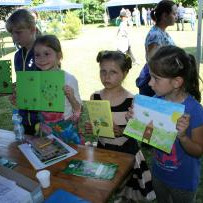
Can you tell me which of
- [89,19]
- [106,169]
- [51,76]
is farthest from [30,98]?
[89,19]

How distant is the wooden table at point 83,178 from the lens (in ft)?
5.16

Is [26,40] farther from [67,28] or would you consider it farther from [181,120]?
[67,28]

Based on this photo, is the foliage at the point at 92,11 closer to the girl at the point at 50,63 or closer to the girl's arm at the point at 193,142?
the girl at the point at 50,63

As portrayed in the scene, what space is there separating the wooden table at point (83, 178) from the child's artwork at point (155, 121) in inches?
8.6

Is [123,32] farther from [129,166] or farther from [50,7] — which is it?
[50,7]

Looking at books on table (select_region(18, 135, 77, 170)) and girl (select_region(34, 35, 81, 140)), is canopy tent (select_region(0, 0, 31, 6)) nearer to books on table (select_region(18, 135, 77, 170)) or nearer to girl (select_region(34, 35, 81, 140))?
girl (select_region(34, 35, 81, 140))

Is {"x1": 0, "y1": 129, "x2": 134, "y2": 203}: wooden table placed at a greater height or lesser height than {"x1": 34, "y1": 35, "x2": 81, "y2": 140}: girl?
lesser

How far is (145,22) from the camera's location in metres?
24.6

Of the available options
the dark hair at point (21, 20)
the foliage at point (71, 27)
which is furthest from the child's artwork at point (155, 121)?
the foliage at point (71, 27)

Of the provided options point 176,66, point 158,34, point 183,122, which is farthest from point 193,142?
point 158,34

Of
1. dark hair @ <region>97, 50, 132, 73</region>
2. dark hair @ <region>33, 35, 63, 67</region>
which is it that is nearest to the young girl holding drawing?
dark hair @ <region>97, 50, 132, 73</region>

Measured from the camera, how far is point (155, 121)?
1.70 m

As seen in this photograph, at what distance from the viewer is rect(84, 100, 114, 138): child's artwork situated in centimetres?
190

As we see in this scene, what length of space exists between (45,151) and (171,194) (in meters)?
0.87
